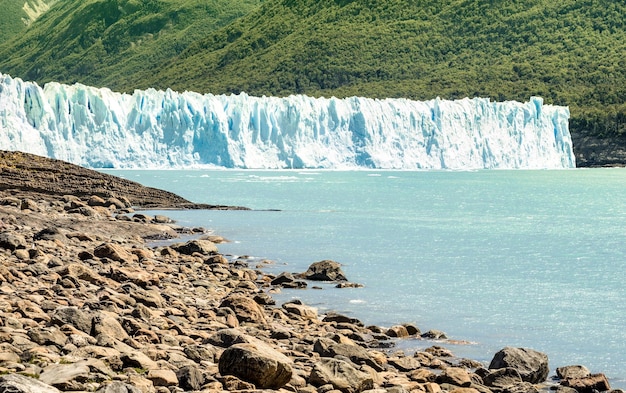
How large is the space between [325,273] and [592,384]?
21.6ft

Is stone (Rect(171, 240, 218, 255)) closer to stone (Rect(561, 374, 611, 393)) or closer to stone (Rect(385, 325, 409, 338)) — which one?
stone (Rect(385, 325, 409, 338))

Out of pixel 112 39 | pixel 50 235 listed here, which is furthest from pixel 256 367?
pixel 112 39

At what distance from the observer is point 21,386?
16.5ft

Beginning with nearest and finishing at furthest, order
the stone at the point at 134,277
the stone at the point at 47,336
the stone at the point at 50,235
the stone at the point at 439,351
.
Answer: the stone at the point at 47,336 < the stone at the point at 439,351 < the stone at the point at 134,277 < the stone at the point at 50,235

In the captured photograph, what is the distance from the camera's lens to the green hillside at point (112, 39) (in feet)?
464

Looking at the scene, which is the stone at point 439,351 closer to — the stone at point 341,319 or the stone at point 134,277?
the stone at point 341,319

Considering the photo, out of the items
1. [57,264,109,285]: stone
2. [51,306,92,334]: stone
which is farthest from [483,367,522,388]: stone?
[57,264,109,285]: stone

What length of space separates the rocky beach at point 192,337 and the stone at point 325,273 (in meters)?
0.02

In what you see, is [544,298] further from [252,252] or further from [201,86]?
[201,86]

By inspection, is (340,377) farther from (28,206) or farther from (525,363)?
(28,206)

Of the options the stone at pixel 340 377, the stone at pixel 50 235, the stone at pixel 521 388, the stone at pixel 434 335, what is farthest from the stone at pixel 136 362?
the stone at pixel 50 235

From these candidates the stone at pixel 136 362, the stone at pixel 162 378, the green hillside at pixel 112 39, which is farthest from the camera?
the green hillside at pixel 112 39

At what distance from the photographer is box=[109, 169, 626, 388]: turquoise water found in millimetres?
10641

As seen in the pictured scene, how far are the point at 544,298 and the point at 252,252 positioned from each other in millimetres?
6332
